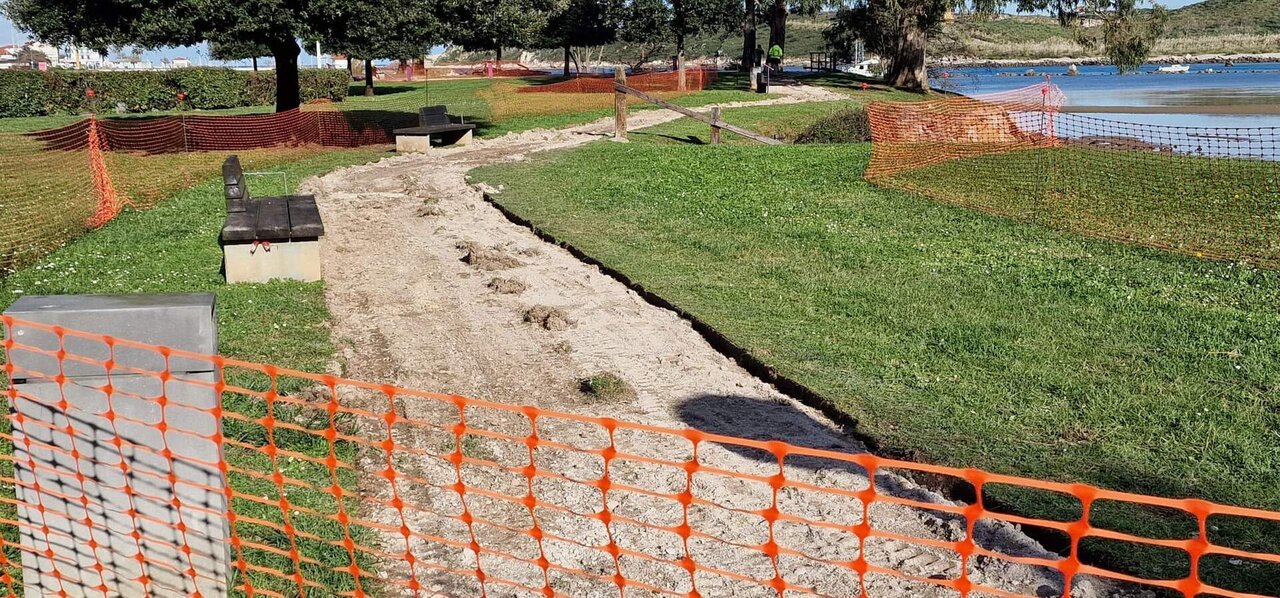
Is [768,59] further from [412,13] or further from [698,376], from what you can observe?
[698,376]

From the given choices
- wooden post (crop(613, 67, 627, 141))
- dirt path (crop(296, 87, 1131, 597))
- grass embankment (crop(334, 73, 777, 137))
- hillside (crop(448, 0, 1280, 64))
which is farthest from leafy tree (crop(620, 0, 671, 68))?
hillside (crop(448, 0, 1280, 64))

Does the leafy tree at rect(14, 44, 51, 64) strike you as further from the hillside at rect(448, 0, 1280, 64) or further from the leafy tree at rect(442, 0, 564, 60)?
the leafy tree at rect(442, 0, 564, 60)

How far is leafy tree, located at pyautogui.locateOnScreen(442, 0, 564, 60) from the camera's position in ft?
76.9

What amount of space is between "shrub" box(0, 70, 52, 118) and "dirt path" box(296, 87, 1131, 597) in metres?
29.4

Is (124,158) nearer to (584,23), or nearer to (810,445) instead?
(810,445)

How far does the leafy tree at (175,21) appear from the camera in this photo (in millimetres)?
21016

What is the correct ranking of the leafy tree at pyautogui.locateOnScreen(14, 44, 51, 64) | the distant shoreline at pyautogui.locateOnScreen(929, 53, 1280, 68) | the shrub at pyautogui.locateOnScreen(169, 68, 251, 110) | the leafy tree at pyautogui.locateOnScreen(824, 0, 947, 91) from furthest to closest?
the distant shoreline at pyautogui.locateOnScreen(929, 53, 1280, 68)
the leafy tree at pyautogui.locateOnScreen(14, 44, 51, 64)
the shrub at pyautogui.locateOnScreen(169, 68, 251, 110)
the leafy tree at pyautogui.locateOnScreen(824, 0, 947, 91)

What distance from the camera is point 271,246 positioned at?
10.3 m

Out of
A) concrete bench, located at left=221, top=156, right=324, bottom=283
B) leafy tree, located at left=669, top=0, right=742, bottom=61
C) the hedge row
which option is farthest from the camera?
leafy tree, located at left=669, top=0, right=742, bottom=61

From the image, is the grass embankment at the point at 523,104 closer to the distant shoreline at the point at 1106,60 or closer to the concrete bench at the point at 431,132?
the concrete bench at the point at 431,132

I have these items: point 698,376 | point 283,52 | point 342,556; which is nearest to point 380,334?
point 698,376

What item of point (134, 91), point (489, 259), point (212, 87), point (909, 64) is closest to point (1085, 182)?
point (489, 259)

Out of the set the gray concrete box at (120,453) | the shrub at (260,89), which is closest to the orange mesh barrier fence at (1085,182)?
the gray concrete box at (120,453)

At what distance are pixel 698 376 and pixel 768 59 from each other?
34617 millimetres
